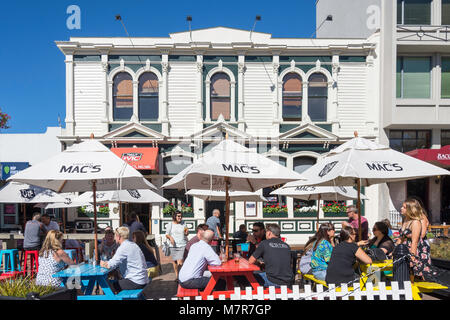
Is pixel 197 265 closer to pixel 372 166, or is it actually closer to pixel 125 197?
pixel 372 166

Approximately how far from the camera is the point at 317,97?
14852 mm

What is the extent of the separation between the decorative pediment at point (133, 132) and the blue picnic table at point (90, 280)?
9.21 metres

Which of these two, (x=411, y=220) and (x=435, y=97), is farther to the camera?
(x=435, y=97)

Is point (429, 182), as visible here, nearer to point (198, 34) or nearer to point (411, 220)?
point (411, 220)

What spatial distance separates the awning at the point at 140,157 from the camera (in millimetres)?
13164

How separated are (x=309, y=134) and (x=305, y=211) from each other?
11.3ft

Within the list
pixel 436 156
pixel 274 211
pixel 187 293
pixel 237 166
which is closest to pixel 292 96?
pixel 274 211

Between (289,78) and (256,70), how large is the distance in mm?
1568

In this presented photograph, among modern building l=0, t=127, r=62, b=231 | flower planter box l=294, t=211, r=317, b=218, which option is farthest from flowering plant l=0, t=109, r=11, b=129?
flower planter box l=294, t=211, r=317, b=218

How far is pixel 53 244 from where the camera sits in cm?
549

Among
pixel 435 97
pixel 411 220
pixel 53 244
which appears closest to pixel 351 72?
pixel 435 97

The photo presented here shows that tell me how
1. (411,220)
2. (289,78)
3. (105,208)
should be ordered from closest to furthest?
(411,220) < (105,208) < (289,78)

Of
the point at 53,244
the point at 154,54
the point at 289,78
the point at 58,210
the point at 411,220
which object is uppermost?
the point at 154,54

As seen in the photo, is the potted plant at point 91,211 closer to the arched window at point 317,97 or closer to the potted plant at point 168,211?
the potted plant at point 168,211
